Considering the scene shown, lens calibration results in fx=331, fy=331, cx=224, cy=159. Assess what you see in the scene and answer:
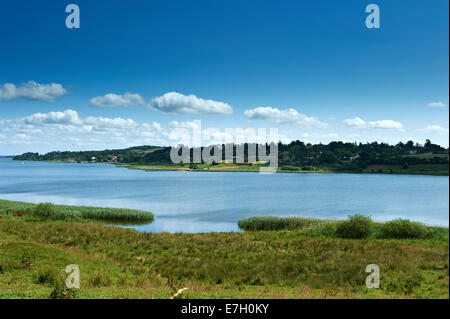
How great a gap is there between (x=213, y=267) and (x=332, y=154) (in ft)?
167

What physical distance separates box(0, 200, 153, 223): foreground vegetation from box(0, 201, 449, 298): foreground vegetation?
38.2 ft

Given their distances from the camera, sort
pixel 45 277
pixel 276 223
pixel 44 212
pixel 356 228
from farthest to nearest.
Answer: pixel 44 212, pixel 276 223, pixel 356 228, pixel 45 277

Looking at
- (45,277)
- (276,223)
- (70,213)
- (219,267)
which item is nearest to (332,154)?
(276,223)

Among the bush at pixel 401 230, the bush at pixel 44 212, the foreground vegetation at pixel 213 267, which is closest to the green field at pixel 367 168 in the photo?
the foreground vegetation at pixel 213 267

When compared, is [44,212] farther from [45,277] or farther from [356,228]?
[356,228]

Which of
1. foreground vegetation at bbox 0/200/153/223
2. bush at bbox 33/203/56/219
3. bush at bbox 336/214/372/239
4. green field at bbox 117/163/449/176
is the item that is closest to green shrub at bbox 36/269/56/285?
green field at bbox 117/163/449/176

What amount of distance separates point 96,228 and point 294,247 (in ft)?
55.7

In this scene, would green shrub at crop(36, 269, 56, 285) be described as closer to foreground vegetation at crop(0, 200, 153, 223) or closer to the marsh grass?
the marsh grass

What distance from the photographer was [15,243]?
16.5 m

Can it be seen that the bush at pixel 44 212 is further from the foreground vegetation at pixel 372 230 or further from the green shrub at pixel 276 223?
Result: the foreground vegetation at pixel 372 230

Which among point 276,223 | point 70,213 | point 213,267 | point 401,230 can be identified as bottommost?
point 276,223

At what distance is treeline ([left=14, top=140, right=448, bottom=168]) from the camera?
16.5m

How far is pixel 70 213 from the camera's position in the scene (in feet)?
119
